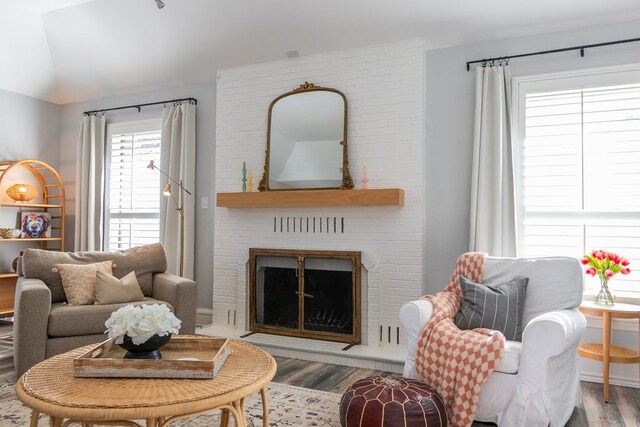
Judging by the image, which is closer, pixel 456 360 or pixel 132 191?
pixel 456 360

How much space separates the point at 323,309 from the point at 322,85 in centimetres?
194

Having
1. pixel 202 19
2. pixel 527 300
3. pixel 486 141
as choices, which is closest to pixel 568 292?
pixel 527 300

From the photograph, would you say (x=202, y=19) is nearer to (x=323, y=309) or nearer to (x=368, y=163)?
(x=368, y=163)

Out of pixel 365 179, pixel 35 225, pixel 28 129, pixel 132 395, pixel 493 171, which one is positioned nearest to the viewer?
pixel 132 395

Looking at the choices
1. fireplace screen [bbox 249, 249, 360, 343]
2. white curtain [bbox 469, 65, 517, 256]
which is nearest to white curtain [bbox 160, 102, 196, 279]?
fireplace screen [bbox 249, 249, 360, 343]

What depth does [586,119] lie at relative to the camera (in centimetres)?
349

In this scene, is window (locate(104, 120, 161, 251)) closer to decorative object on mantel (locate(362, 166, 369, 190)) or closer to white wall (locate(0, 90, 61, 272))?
white wall (locate(0, 90, 61, 272))

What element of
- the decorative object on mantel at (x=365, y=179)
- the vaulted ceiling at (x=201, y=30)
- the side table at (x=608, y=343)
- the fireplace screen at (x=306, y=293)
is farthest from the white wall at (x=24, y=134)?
the side table at (x=608, y=343)

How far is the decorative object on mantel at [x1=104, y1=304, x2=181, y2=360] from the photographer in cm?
191

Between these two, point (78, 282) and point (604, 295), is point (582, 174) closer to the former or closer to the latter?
point (604, 295)

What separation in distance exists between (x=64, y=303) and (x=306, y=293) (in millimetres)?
Result: 1851

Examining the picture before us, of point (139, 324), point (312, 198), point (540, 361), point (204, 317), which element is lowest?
point (204, 317)

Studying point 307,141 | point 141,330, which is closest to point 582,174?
point 307,141

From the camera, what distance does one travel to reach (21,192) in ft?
16.8
